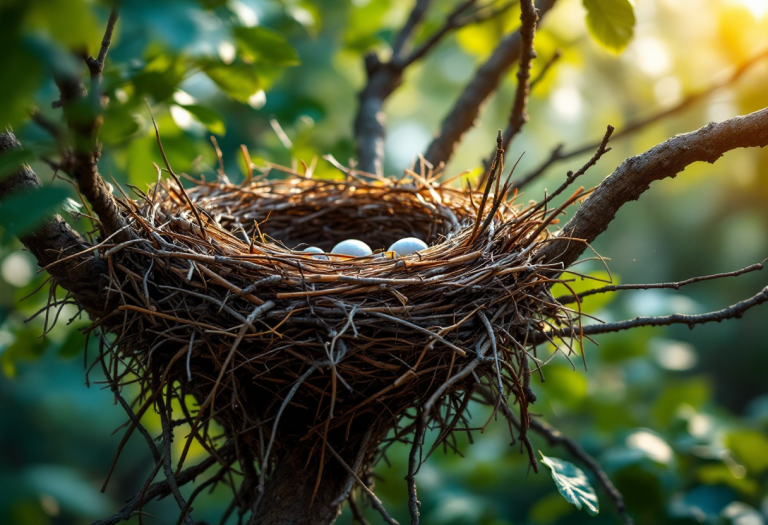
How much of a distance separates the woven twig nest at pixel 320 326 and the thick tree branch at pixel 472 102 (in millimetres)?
826

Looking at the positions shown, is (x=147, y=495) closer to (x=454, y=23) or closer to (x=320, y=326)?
(x=320, y=326)

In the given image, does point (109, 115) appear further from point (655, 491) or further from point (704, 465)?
point (704, 465)

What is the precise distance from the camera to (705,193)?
19.8 feet

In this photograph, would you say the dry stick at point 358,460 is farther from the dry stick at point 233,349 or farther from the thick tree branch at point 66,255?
the thick tree branch at point 66,255

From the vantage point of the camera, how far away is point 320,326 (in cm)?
94

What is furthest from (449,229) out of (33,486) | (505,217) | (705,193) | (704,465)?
(705,193)

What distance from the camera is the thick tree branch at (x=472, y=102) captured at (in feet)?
6.35


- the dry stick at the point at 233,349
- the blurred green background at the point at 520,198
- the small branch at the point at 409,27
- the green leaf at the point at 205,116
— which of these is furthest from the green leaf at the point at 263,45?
the small branch at the point at 409,27

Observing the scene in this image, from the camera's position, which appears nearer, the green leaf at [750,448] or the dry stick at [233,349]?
the dry stick at [233,349]

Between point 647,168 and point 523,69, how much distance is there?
451 millimetres

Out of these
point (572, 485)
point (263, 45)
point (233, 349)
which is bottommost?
point (572, 485)

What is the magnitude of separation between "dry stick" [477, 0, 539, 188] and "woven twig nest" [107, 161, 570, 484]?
→ 0.25 meters

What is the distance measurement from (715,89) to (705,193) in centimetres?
459

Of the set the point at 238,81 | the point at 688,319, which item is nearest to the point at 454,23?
the point at 238,81
